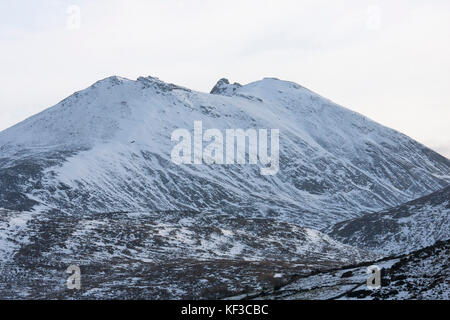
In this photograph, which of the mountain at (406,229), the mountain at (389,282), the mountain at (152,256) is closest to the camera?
the mountain at (389,282)

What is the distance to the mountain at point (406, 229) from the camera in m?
160

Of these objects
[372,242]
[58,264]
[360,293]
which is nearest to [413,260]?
[360,293]

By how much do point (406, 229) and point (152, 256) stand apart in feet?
289

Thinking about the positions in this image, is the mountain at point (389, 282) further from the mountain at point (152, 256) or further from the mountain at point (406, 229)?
the mountain at point (406, 229)

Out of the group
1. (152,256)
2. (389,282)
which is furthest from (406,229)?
(389,282)

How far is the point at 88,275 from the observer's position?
91.7 meters

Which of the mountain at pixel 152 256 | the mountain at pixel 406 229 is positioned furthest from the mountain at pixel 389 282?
the mountain at pixel 406 229

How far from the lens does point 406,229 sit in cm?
17538

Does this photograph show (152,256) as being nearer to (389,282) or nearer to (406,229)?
(389,282)

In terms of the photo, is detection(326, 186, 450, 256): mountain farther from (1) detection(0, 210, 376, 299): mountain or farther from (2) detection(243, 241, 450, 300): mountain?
(2) detection(243, 241, 450, 300): mountain

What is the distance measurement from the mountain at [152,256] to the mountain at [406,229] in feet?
82.9

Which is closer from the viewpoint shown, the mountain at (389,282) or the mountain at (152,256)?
the mountain at (389,282)

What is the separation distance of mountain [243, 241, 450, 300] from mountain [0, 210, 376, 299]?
19.4m
